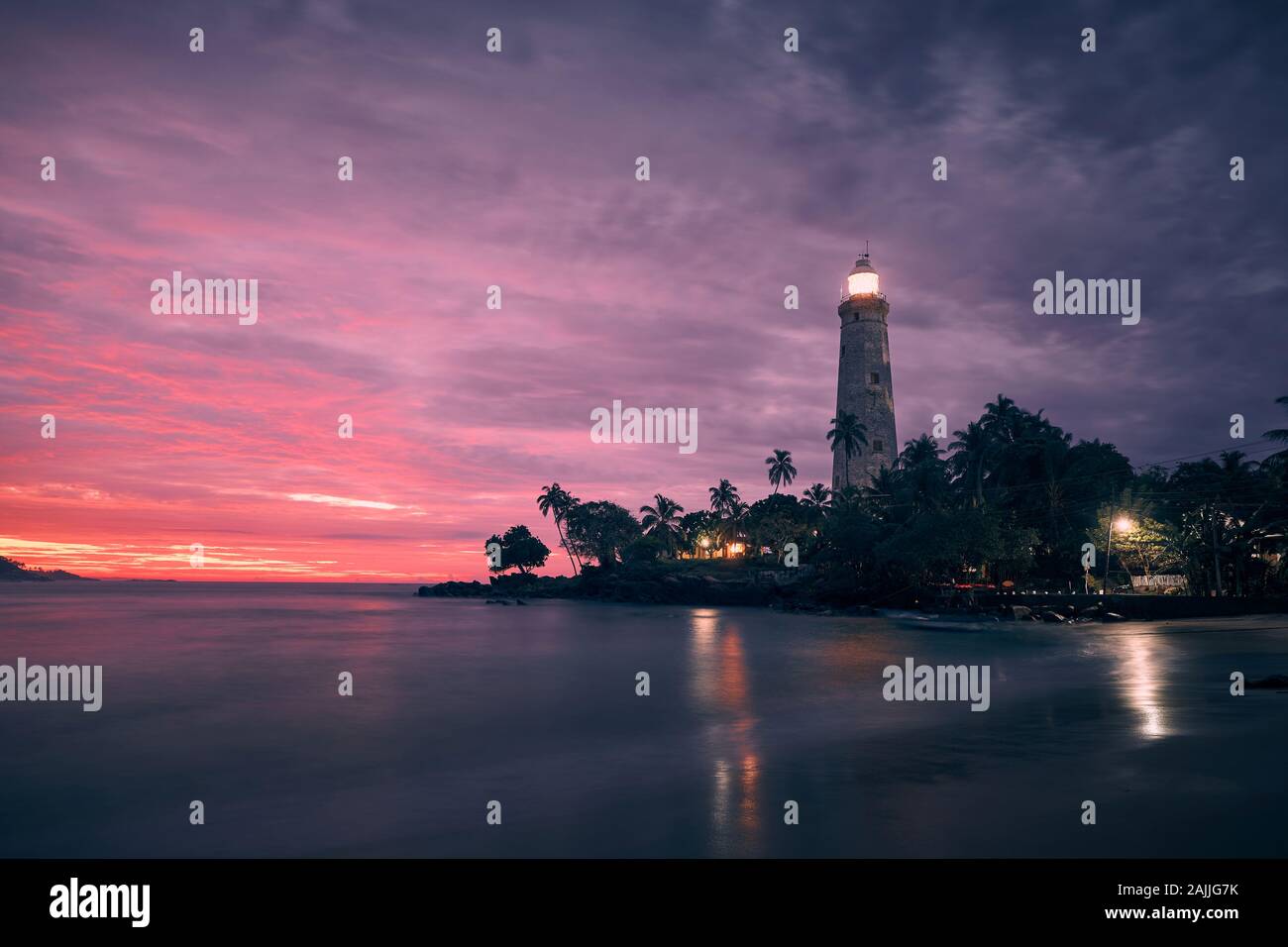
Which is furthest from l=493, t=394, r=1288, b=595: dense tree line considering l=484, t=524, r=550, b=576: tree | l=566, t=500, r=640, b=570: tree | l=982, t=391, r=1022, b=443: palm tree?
l=484, t=524, r=550, b=576: tree

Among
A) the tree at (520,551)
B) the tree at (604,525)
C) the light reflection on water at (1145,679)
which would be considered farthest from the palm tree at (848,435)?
the tree at (520,551)

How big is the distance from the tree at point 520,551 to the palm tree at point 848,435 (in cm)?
8314

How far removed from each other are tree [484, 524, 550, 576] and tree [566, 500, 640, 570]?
10124 millimetres

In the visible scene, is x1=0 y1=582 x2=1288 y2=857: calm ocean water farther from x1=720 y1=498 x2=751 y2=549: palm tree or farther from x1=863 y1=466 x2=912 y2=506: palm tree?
x1=720 y1=498 x2=751 y2=549: palm tree

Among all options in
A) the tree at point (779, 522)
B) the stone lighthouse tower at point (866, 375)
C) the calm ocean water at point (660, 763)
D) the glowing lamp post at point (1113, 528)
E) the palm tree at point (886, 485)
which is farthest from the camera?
the tree at point (779, 522)

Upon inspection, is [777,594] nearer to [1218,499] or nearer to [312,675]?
[1218,499]

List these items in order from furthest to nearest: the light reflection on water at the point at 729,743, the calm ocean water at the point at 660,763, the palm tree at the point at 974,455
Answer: the palm tree at the point at 974,455 < the light reflection on water at the point at 729,743 < the calm ocean water at the point at 660,763

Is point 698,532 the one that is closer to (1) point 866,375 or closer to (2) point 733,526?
(2) point 733,526

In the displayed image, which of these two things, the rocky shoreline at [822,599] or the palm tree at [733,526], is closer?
the rocky shoreline at [822,599]

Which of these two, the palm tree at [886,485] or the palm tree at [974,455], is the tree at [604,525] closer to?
the palm tree at [886,485]

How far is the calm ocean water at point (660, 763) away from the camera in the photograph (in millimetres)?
9203

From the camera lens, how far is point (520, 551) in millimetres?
158750

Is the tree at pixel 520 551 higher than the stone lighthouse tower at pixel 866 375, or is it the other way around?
the stone lighthouse tower at pixel 866 375
